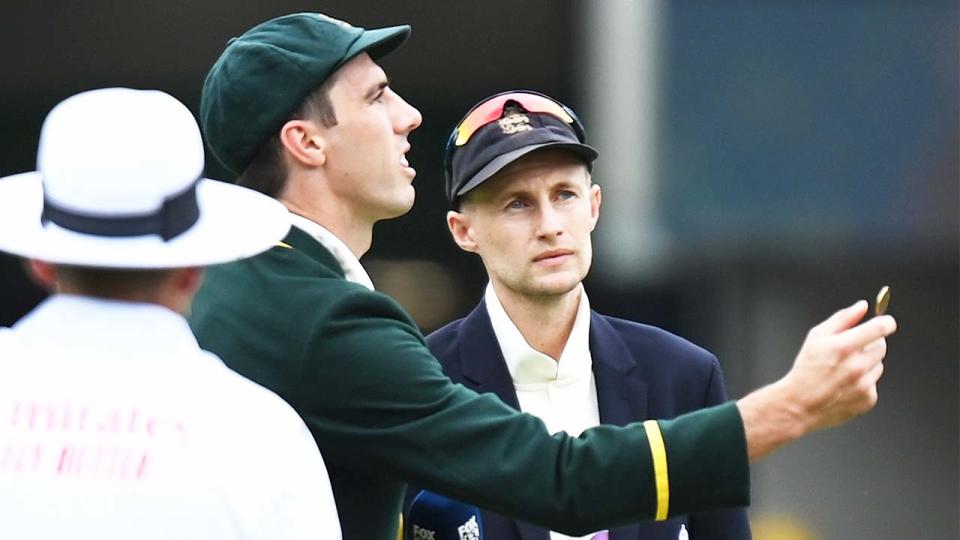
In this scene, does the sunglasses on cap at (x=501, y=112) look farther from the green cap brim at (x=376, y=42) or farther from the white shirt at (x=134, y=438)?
the white shirt at (x=134, y=438)

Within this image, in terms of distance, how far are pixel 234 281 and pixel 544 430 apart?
2.09ft

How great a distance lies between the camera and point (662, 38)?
11.4 meters

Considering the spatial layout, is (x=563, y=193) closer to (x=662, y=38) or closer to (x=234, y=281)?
(x=234, y=281)

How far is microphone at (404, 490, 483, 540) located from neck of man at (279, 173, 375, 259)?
0.56m

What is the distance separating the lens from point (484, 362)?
15.1 feet

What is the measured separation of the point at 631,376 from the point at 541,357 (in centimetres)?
20

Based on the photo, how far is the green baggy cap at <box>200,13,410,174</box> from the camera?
3.95 metres

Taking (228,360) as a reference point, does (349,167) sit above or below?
above

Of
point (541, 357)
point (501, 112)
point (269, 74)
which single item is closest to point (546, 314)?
point (541, 357)

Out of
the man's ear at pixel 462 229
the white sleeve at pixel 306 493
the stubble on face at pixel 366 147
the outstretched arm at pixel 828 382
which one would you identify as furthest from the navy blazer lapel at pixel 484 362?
the white sleeve at pixel 306 493

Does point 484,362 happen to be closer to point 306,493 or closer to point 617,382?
point 617,382

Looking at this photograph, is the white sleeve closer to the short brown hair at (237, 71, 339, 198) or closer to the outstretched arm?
the outstretched arm

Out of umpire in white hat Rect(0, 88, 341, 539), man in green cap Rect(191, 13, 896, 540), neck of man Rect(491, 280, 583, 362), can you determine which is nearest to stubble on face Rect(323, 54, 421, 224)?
man in green cap Rect(191, 13, 896, 540)

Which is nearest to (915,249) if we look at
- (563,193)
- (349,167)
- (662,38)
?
(662,38)
